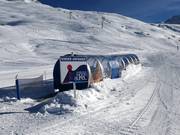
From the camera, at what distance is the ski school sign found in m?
18.9

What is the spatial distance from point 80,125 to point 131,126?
172 cm

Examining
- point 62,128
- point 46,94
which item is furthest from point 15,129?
point 46,94

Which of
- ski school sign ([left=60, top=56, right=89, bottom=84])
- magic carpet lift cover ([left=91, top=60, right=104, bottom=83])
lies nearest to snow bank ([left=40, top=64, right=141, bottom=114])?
ski school sign ([left=60, top=56, right=89, bottom=84])

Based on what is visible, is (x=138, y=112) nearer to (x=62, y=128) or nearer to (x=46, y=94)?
(x=62, y=128)

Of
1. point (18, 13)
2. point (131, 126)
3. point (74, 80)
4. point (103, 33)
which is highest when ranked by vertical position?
point (18, 13)

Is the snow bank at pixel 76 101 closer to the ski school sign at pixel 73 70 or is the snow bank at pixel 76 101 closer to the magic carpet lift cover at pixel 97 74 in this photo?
the ski school sign at pixel 73 70

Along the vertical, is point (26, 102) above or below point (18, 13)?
below

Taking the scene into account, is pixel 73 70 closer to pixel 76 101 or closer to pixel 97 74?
pixel 76 101

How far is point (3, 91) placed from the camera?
2220 cm

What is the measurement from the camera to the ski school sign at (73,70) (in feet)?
61.9

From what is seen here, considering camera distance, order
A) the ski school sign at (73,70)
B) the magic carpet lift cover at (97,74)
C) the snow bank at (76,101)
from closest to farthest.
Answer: the snow bank at (76,101) → the ski school sign at (73,70) → the magic carpet lift cover at (97,74)

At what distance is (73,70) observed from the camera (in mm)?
19250

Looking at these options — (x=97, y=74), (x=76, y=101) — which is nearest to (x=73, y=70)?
(x=76, y=101)

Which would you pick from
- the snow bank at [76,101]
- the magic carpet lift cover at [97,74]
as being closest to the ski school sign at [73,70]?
the snow bank at [76,101]
